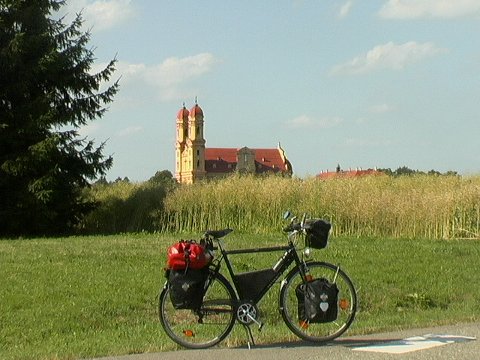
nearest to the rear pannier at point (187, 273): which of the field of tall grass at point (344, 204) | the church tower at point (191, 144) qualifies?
the field of tall grass at point (344, 204)

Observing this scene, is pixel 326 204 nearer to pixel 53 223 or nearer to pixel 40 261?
pixel 53 223

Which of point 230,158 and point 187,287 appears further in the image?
point 230,158

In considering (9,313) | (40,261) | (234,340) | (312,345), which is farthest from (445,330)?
(40,261)

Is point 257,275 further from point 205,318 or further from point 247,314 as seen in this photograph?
point 205,318

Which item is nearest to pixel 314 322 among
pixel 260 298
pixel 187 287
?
pixel 260 298

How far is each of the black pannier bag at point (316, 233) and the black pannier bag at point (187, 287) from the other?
118 cm

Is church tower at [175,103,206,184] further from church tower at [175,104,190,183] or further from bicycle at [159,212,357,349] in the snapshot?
bicycle at [159,212,357,349]

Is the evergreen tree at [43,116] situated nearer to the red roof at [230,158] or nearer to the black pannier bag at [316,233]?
the black pannier bag at [316,233]

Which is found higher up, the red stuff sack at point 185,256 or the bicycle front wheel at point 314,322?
the red stuff sack at point 185,256

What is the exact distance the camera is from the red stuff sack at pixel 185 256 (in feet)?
29.9

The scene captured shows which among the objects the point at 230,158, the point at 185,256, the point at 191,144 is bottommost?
the point at 185,256

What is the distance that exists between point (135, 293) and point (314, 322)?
A: 4954 millimetres

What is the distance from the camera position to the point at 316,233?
944cm

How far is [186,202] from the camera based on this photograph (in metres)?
29.2
